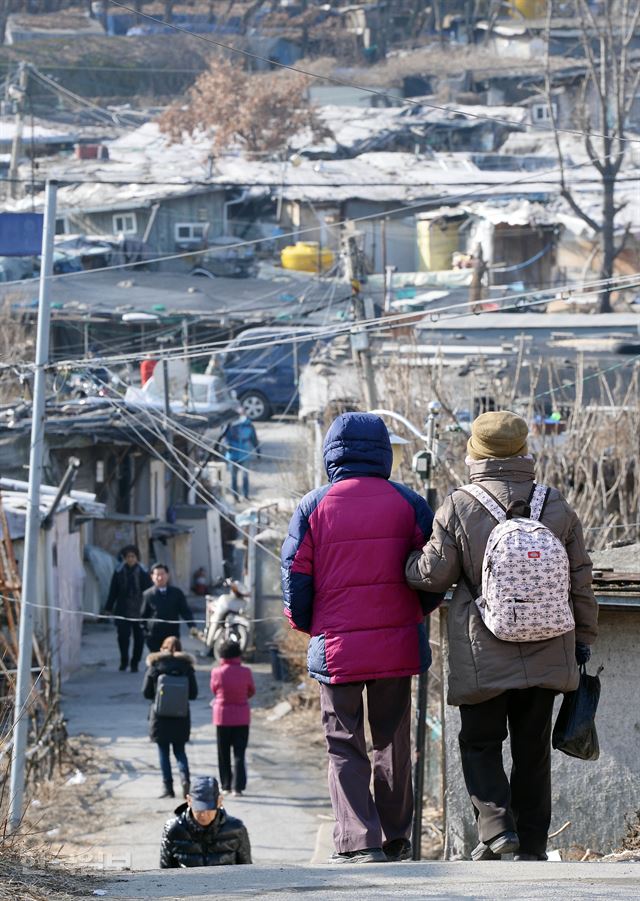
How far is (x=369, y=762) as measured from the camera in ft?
17.4

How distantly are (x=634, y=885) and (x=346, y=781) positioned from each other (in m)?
1.07

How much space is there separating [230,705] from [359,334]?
522 centimetres

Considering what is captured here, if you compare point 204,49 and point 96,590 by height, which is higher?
point 204,49

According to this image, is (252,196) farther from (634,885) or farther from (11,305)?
(634,885)

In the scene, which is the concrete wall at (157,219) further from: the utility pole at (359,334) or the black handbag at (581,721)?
the black handbag at (581,721)

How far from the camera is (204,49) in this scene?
2899 inches

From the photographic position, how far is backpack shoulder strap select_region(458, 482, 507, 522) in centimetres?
506

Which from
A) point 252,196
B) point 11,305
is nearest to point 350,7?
point 252,196

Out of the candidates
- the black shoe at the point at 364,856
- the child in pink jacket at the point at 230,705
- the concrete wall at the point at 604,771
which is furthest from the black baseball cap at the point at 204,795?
the child in pink jacket at the point at 230,705

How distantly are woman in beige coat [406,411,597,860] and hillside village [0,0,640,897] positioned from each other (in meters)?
1.97

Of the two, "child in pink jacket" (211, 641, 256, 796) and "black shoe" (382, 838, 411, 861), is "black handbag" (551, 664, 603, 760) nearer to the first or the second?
"black shoe" (382, 838, 411, 861)

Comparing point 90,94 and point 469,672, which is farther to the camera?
point 90,94

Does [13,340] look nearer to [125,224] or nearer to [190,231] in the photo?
[125,224]

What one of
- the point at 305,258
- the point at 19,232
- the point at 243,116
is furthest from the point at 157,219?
the point at 19,232
